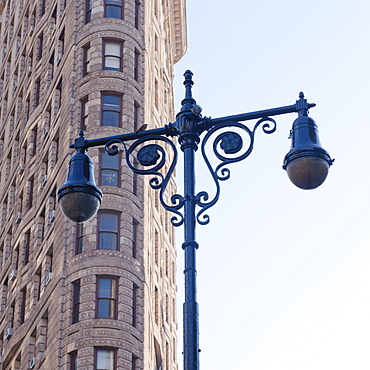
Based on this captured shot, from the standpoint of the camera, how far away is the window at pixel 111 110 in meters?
46.7

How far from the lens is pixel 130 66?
4875cm

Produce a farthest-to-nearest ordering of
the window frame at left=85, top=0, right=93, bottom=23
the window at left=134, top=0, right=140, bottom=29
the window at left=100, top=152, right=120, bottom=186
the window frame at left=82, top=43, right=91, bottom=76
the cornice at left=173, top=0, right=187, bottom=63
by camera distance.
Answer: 1. the cornice at left=173, top=0, right=187, bottom=63
2. the window at left=134, top=0, right=140, bottom=29
3. the window frame at left=85, top=0, right=93, bottom=23
4. the window frame at left=82, top=43, right=91, bottom=76
5. the window at left=100, top=152, right=120, bottom=186

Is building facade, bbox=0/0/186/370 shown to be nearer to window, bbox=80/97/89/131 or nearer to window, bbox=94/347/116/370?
window, bbox=94/347/116/370

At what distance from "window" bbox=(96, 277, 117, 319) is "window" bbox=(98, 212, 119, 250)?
1.66 metres

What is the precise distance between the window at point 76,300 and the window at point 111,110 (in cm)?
816

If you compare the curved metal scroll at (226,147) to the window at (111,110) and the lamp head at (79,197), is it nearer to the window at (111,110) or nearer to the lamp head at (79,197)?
the lamp head at (79,197)

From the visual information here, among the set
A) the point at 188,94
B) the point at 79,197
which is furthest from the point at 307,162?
the point at 79,197

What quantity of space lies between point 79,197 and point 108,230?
30.2 meters

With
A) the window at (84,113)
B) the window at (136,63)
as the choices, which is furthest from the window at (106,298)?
the window at (136,63)

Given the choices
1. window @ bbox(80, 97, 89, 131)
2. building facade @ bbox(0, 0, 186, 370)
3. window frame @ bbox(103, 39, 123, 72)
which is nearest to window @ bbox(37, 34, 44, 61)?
building facade @ bbox(0, 0, 186, 370)

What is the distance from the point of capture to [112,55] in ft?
160

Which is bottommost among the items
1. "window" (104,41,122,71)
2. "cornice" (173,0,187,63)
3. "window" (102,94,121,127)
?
"window" (102,94,121,127)

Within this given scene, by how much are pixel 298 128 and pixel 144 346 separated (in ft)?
98.6

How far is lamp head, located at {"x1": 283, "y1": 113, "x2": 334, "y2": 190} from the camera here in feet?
42.2
